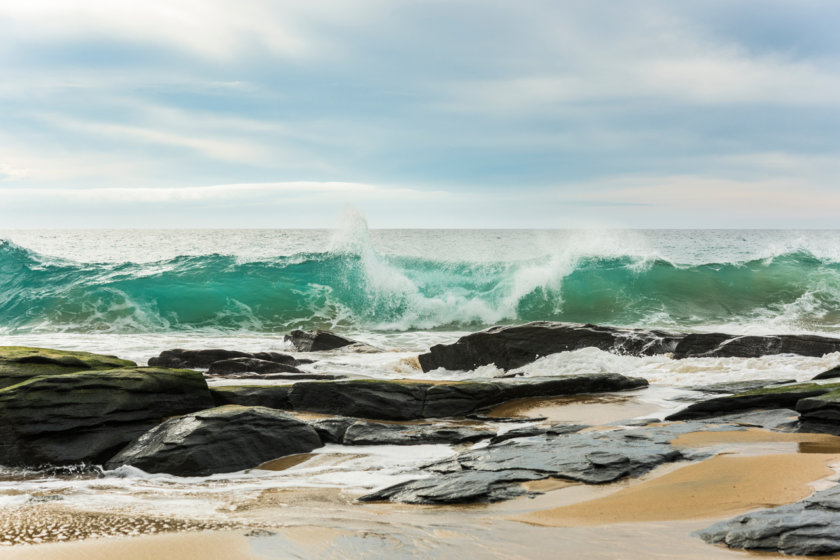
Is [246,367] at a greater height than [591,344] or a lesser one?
lesser

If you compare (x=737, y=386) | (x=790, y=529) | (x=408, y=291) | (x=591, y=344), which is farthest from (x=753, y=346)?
(x=408, y=291)

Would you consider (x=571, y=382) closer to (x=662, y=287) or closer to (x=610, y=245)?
(x=662, y=287)

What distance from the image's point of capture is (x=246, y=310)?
24.0 metres

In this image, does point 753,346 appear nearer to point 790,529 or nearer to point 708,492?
point 708,492

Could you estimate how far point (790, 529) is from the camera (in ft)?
9.87

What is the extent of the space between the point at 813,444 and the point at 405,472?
3281 mm

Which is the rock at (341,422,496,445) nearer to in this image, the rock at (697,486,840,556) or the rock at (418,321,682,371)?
the rock at (697,486,840,556)

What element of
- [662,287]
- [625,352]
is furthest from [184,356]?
[662,287]

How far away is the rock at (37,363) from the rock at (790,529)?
7015 mm

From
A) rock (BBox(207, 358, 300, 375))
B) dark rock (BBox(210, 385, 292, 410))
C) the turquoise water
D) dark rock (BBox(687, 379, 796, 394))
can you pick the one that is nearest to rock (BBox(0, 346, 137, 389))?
dark rock (BBox(210, 385, 292, 410))

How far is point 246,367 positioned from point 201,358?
1.31 m

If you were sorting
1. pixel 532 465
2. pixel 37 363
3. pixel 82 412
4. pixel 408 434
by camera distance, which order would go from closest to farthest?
pixel 532 465, pixel 82 412, pixel 408 434, pixel 37 363

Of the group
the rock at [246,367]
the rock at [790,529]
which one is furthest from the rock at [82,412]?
the rock at [790,529]

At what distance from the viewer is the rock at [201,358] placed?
1184 cm
